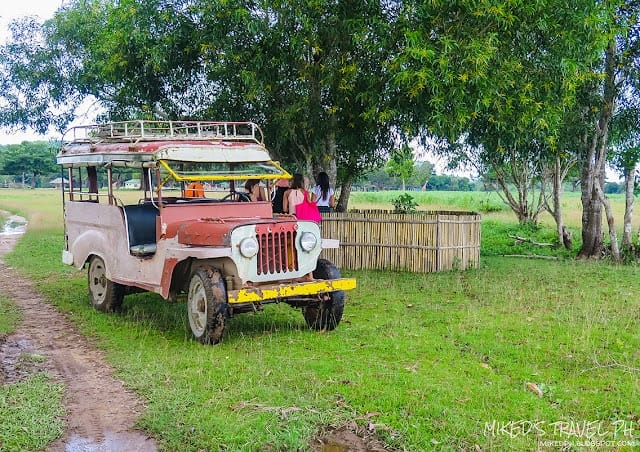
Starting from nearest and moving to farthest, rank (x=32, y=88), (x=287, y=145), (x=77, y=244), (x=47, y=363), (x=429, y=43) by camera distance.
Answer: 1. (x=47, y=363)
2. (x=77, y=244)
3. (x=429, y=43)
4. (x=287, y=145)
5. (x=32, y=88)

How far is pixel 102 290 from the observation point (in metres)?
9.75

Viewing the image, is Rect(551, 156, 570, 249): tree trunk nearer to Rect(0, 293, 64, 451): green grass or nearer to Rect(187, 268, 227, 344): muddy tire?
Rect(187, 268, 227, 344): muddy tire

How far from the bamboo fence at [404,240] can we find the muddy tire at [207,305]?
6172 mm

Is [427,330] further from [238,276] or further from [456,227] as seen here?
[456,227]

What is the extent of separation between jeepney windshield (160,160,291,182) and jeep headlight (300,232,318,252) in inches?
46.8

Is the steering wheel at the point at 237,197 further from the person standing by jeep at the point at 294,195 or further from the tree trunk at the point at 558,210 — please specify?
the tree trunk at the point at 558,210

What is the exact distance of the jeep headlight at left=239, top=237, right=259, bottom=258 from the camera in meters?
7.25

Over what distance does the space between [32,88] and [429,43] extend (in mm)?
12139

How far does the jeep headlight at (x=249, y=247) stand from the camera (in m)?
7.25

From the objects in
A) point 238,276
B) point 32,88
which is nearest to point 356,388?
point 238,276

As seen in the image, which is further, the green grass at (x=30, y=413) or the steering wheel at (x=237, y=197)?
the steering wheel at (x=237, y=197)

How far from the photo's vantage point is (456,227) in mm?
13227

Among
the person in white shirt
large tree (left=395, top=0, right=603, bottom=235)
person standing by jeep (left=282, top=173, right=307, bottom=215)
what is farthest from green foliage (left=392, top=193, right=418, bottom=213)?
person standing by jeep (left=282, top=173, right=307, bottom=215)

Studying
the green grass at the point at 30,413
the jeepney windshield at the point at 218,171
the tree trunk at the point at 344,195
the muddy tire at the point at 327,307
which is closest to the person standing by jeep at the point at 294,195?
the jeepney windshield at the point at 218,171
